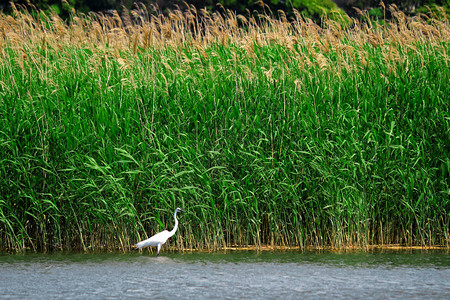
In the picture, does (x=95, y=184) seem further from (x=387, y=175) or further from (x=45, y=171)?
(x=387, y=175)

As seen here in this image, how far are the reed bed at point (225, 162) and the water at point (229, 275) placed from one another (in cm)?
46

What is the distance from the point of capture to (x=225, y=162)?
8195 millimetres

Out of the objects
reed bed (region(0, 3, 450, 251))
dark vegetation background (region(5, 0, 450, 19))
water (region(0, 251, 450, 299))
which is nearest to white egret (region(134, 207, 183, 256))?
water (region(0, 251, 450, 299))

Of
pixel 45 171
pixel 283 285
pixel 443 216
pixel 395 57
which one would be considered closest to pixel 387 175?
pixel 443 216

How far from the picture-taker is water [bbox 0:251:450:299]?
5.90 metres

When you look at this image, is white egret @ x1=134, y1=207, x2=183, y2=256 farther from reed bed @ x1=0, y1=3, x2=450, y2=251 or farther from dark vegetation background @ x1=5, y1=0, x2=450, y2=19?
dark vegetation background @ x1=5, y1=0, x2=450, y2=19

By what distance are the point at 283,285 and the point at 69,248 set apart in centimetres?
297

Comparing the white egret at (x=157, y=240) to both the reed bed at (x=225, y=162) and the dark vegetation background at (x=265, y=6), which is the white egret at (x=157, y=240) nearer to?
the reed bed at (x=225, y=162)

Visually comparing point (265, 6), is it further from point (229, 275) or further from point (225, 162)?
point (229, 275)

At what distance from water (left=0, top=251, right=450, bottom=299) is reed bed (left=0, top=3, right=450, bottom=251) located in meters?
0.46

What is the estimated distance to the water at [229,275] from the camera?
5.90 m

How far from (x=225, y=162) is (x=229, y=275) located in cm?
191

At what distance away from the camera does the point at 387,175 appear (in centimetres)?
822

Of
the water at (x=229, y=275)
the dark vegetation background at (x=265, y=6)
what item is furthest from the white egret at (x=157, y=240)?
the dark vegetation background at (x=265, y=6)
